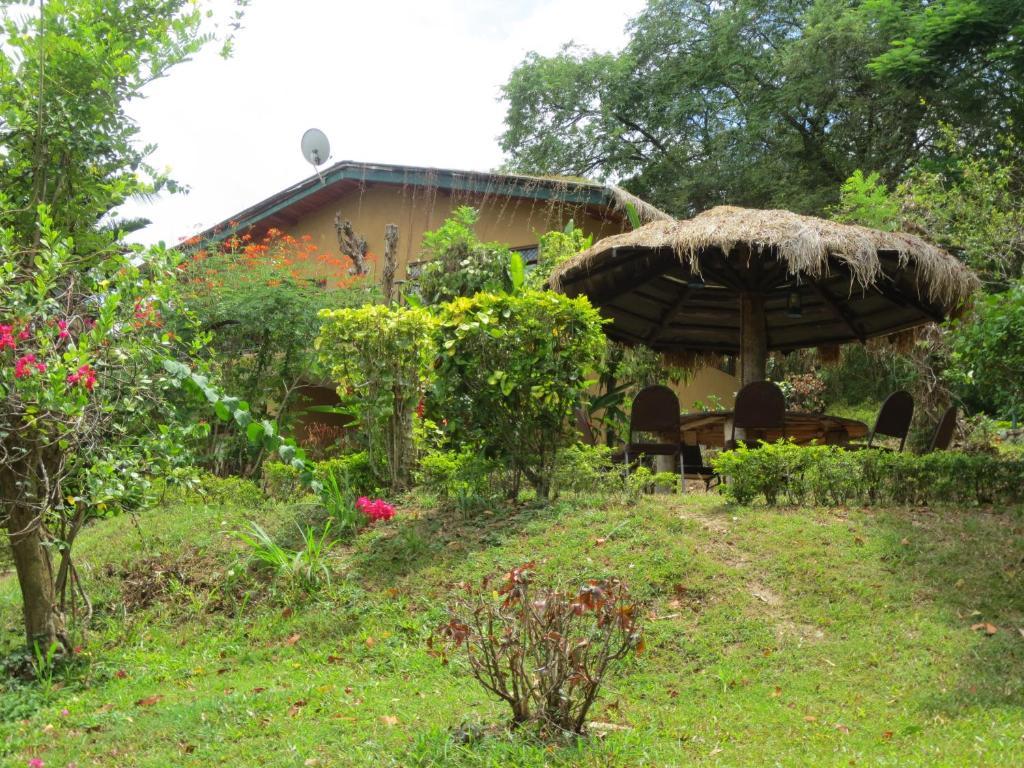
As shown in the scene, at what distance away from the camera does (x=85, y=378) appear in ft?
14.8

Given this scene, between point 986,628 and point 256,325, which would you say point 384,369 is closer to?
point 256,325

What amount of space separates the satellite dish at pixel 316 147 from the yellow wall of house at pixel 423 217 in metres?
1.06

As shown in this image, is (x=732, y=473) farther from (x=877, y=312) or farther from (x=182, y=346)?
(x=877, y=312)

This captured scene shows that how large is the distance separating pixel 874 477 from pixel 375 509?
13.0 feet

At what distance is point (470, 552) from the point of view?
21.4ft

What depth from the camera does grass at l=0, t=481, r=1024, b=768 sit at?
4012 mm

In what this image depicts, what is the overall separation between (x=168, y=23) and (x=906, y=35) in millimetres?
17162

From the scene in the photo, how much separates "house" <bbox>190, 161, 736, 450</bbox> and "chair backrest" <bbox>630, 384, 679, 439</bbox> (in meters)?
5.09

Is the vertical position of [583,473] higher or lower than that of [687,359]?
lower

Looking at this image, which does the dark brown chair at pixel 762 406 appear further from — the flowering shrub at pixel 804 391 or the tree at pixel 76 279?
the flowering shrub at pixel 804 391

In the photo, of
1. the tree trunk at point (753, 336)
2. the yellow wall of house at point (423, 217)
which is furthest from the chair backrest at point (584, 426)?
the yellow wall of house at point (423, 217)

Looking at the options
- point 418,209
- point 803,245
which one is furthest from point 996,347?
point 418,209

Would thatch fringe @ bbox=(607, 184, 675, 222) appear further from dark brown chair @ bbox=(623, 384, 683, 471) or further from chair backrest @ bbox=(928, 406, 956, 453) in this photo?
chair backrest @ bbox=(928, 406, 956, 453)

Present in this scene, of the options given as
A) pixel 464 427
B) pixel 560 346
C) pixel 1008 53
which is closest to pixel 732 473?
pixel 560 346
